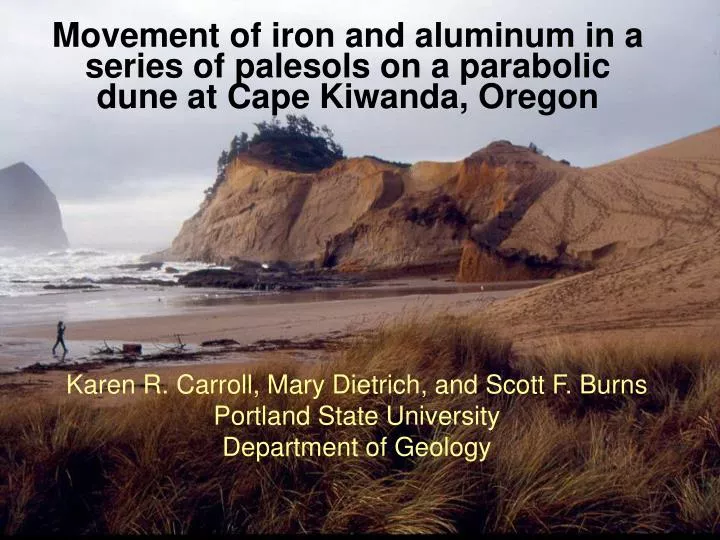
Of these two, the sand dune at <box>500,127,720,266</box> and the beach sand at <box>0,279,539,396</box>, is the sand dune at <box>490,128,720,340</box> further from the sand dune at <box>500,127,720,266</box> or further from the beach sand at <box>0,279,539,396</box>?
the beach sand at <box>0,279,539,396</box>

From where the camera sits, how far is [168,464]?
4375mm

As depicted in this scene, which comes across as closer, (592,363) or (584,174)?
(592,363)

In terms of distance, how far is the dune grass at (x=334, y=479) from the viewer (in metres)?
4.05

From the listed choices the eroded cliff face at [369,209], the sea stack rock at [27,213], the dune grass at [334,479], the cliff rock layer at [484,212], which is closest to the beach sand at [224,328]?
the dune grass at [334,479]

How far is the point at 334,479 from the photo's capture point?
14.1 ft

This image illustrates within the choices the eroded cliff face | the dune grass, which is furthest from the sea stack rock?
the dune grass

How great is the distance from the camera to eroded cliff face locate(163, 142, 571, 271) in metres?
30.5

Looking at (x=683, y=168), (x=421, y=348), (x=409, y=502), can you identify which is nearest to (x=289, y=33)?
(x=421, y=348)

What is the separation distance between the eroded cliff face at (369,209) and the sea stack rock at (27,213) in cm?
1040

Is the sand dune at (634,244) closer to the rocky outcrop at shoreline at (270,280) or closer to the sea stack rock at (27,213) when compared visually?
the rocky outcrop at shoreline at (270,280)

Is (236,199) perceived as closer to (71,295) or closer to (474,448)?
(71,295)

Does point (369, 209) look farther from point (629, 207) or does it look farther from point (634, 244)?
point (634, 244)

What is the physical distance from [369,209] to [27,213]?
101 ft

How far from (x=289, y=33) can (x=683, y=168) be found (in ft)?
84.6
